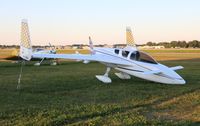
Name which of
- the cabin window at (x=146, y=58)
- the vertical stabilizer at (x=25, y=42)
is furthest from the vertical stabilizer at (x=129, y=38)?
the vertical stabilizer at (x=25, y=42)

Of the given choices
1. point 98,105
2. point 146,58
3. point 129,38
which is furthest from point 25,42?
point 129,38

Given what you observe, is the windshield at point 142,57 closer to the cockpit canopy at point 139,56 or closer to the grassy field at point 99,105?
the cockpit canopy at point 139,56

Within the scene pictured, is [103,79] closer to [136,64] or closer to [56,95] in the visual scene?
[136,64]

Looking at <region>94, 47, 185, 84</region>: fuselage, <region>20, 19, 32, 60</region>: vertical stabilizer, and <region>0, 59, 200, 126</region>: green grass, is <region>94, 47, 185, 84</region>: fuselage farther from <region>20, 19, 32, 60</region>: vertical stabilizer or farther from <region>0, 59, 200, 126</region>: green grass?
<region>20, 19, 32, 60</region>: vertical stabilizer

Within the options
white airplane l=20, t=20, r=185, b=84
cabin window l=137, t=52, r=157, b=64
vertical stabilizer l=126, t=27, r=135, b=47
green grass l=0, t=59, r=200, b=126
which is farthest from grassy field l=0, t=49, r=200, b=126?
vertical stabilizer l=126, t=27, r=135, b=47

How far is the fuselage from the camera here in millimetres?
17500

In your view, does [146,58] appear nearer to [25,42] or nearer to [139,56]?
[139,56]

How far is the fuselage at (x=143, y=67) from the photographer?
689 inches

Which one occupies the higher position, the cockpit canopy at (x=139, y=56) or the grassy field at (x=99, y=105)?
the cockpit canopy at (x=139, y=56)

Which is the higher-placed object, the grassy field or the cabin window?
the cabin window

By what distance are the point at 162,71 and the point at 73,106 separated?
7.27m

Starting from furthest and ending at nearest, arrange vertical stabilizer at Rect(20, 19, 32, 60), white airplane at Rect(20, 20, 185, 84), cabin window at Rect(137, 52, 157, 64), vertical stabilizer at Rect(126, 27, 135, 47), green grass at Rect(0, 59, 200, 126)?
vertical stabilizer at Rect(126, 27, 135, 47)
cabin window at Rect(137, 52, 157, 64)
white airplane at Rect(20, 20, 185, 84)
vertical stabilizer at Rect(20, 19, 32, 60)
green grass at Rect(0, 59, 200, 126)

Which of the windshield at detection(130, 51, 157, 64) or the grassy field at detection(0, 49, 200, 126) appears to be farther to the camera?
the windshield at detection(130, 51, 157, 64)

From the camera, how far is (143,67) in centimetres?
1809
